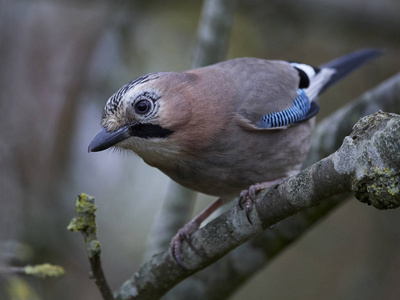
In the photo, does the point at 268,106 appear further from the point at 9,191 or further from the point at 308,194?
the point at 9,191

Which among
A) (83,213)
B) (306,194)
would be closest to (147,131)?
(83,213)

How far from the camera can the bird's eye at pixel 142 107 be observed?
3346 millimetres

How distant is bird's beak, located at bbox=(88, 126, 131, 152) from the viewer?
330 centimetres

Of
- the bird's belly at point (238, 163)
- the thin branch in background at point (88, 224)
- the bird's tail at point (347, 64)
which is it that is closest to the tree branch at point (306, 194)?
the bird's belly at point (238, 163)

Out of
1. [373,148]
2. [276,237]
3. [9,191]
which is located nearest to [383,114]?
[373,148]

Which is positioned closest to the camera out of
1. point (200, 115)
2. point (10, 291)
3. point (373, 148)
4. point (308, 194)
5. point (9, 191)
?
point (373, 148)

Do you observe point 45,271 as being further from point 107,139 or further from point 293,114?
point 293,114

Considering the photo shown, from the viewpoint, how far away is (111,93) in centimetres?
591

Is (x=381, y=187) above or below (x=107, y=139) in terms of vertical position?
below

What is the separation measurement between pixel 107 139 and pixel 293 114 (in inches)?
58.7

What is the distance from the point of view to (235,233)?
122 inches

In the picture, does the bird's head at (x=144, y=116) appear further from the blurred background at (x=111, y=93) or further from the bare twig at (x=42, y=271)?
the blurred background at (x=111, y=93)

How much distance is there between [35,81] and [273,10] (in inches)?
123

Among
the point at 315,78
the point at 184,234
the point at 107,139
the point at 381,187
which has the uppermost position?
the point at 315,78
